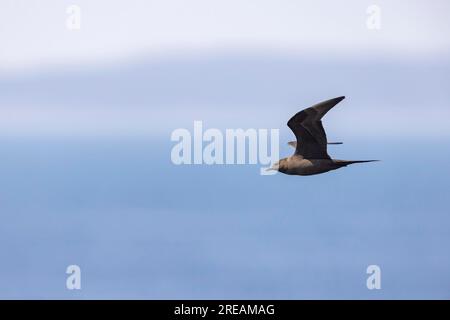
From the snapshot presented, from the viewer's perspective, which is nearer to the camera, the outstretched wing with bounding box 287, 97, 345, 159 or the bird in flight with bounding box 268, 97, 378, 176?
the outstretched wing with bounding box 287, 97, 345, 159

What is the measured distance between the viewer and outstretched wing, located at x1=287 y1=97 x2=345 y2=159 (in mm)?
6629

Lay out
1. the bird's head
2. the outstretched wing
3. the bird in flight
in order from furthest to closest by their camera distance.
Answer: the bird's head → the bird in flight → the outstretched wing

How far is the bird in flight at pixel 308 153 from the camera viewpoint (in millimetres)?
6730

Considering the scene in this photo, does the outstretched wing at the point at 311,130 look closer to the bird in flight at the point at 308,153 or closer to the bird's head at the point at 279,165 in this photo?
the bird in flight at the point at 308,153

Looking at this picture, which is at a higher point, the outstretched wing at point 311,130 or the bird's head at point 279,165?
the outstretched wing at point 311,130

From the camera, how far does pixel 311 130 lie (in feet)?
22.2

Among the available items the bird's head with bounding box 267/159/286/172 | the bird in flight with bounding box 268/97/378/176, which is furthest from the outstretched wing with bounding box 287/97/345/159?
the bird's head with bounding box 267/159/286/172

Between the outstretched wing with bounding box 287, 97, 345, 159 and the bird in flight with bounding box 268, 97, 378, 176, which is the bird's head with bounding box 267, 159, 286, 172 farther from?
the outstretched wing with bounding box 287, 97, 345, 159

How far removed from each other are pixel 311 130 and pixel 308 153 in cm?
19

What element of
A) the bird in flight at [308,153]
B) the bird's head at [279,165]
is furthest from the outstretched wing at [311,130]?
the bird's head at [279,165]

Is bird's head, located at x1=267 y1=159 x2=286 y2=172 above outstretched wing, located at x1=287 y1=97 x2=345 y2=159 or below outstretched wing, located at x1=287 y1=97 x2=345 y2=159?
below

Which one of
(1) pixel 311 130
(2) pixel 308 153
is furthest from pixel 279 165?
(1) pixel 311 130

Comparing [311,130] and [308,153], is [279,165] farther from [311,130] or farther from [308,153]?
[311,130]
